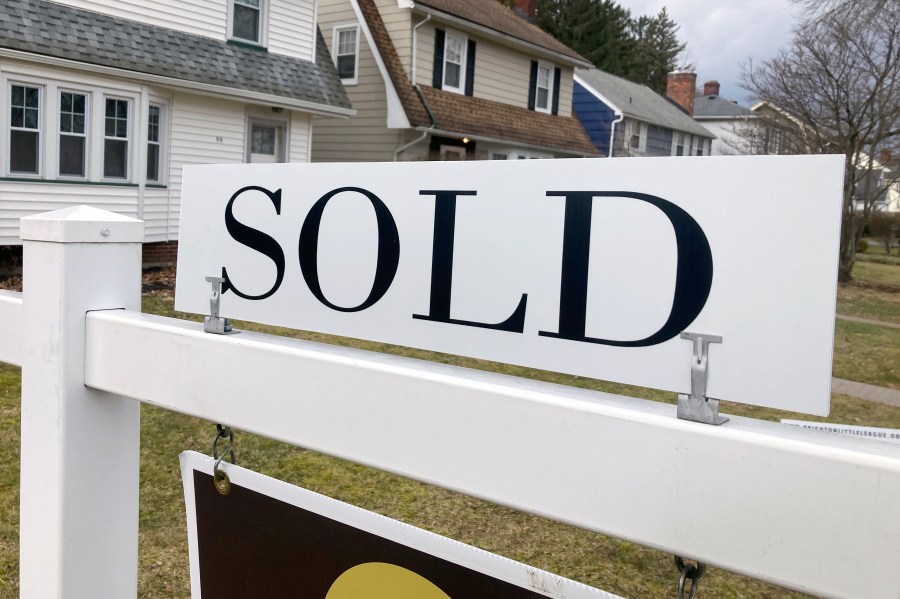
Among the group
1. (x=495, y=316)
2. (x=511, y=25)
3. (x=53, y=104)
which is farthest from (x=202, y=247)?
(x=511, y=25)

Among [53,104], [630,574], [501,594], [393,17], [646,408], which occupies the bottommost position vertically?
[630,574]

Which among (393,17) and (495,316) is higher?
(393,17)

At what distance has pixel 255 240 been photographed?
135cm

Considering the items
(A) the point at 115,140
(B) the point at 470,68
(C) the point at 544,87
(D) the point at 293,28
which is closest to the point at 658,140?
(C) the point at 544,87

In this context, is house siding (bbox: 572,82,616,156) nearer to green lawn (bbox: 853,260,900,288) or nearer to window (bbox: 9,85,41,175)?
green lawn (bbox: 853,260,900,288)

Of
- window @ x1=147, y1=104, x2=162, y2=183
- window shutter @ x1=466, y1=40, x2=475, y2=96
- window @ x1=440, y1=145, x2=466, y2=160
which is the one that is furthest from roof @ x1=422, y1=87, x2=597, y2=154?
window @ x1=147, y1=104, x2=162, y2=183

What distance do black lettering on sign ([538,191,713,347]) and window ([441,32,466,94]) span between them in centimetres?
1796

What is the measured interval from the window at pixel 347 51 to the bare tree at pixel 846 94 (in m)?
9.38

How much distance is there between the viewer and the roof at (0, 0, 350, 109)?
35.5ft

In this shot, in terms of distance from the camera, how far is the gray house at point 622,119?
28516 mm

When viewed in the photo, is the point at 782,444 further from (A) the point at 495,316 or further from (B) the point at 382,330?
(B) the point at 382,330

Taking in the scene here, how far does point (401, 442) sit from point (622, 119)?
28575 mm

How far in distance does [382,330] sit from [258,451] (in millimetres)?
4072

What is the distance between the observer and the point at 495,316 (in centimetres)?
111
